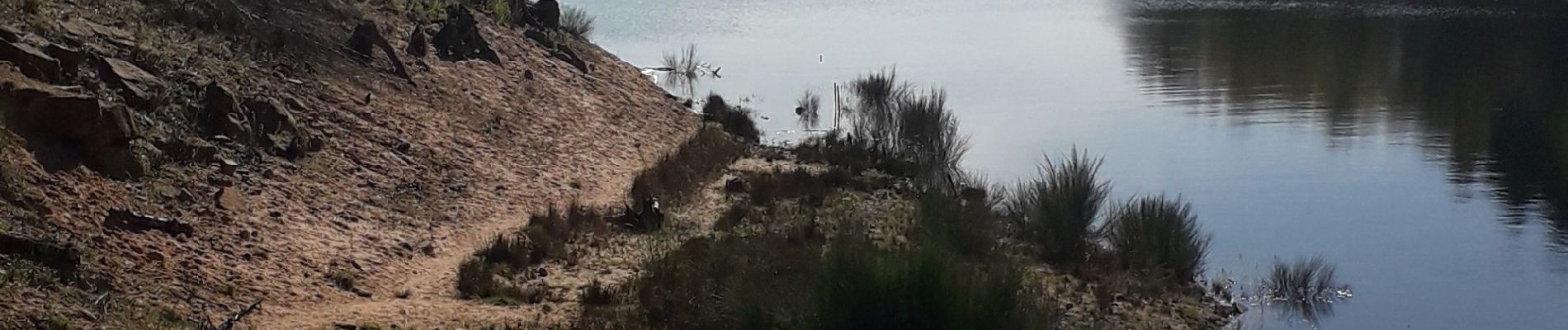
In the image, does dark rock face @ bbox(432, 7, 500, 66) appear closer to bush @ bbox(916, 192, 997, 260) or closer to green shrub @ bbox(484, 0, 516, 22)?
green shrub @ bbox(484, 0, 516, 22)

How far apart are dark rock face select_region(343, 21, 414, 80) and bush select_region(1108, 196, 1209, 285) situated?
9.60 m

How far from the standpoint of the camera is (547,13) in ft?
108

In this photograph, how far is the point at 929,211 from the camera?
16781 mm

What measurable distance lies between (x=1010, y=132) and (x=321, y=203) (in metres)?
19.1

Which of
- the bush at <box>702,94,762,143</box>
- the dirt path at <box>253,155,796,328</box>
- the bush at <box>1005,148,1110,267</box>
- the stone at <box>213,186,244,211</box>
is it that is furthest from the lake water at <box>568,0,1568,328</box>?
the stone at <box>213,186,244,211</box>

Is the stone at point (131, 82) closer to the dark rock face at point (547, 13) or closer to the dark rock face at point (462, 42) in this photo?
the dark rock face at point (462, 42)

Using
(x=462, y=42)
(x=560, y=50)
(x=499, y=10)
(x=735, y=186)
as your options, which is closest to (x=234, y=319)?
(x=735, y=186)

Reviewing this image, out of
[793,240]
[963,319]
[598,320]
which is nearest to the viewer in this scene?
[963,319]

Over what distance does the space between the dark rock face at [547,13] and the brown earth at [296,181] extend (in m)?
7.58

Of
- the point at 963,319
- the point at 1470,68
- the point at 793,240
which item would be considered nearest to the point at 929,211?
the point at 793,240

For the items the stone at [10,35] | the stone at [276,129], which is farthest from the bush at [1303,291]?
the stone at [10,35]

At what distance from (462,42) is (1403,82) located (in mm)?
23830

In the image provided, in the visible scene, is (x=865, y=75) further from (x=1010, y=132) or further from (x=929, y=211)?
(x=929, y=211)

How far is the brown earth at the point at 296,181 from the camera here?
10797 millimetres
